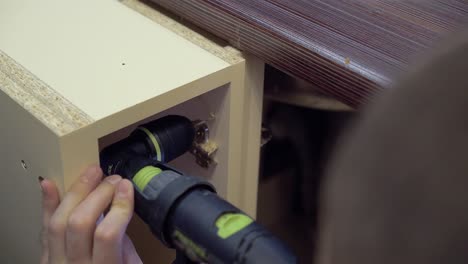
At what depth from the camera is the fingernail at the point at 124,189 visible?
0.52 m

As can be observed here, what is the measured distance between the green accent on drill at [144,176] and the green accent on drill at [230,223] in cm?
8

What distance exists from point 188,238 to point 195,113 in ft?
0.65

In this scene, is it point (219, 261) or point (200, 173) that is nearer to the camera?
point (219, 261)

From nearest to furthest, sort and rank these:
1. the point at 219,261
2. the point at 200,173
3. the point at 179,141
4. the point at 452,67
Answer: the point at 452,67
the point at 219,261
the point at 179,141
the point at 200,173

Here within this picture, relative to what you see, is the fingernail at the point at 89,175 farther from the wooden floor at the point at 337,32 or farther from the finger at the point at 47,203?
the wooden floor at the point at 337,32

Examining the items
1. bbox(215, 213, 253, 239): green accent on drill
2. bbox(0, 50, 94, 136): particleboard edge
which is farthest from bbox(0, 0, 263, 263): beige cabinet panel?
bbox(215, 213, 253, 239): green accent on drill

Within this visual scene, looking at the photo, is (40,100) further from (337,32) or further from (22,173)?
(337,32)

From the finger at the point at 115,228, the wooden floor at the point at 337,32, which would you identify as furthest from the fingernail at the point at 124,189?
the wooden floor at the point at 337,32

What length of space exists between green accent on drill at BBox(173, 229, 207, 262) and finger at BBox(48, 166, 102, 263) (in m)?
0.08

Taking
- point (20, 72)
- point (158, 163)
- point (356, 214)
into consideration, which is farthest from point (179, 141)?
point (356, 214)

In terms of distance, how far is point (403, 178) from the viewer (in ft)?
0.81

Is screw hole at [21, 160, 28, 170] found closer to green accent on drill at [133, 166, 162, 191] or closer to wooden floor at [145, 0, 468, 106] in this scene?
green accent on drill at [133, 166, 162, 191]

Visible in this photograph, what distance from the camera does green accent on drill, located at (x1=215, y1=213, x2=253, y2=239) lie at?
47 centimetres

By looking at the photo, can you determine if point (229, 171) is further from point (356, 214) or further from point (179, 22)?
point (356, 214)
